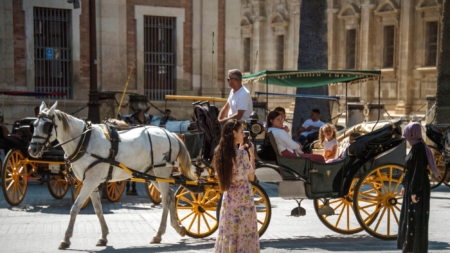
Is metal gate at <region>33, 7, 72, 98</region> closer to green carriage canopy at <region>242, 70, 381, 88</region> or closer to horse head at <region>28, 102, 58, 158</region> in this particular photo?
green carriage canopy at <region>242, 70, 381, 88</region>

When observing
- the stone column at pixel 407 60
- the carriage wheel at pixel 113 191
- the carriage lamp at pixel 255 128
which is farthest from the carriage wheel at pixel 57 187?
the stone column at pixel 407 60

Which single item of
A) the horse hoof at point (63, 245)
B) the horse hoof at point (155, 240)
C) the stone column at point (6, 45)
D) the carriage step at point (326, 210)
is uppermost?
the stone column at point (6, 45)

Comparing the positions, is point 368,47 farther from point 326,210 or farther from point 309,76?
point 326,210

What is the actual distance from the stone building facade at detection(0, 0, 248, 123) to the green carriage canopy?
7.25 metres

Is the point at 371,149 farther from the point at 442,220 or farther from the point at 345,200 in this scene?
Answer: the point at 442,220

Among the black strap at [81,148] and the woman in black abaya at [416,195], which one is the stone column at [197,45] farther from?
the woman in black abaya at [416,195]

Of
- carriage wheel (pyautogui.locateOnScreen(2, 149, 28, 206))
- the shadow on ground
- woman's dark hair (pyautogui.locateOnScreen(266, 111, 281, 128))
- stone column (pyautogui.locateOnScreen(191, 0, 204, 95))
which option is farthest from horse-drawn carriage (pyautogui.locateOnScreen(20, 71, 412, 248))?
stone column (pyautogui.locateOnScreen(191, 0, 204, 95))

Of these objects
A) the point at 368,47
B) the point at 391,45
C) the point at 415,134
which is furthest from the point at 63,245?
the point at 368,47

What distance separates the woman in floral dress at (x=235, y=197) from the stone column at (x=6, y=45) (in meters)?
15.4

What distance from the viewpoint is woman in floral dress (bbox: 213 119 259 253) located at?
315 inches

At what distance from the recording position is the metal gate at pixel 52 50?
22953 mm

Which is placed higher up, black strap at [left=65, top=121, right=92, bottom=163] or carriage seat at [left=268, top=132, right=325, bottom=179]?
black strap at [left=65, top=121, right=92, bottom=163]

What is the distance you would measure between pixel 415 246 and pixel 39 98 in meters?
16.0

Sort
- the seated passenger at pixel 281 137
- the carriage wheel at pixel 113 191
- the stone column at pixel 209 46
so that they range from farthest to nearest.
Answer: the stone column at pixel 209 46
the carriage wheel at pixel 113 191
the seated passenger at pixel 281 137
